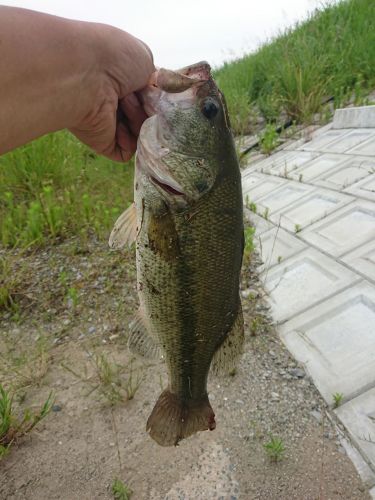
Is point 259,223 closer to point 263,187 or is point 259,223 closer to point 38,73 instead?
point 263,187

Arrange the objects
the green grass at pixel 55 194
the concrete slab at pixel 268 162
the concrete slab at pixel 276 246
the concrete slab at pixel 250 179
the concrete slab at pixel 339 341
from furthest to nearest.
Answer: the concrete slab at pixel 268 162
the concrete slab at pixel 250 179
the green grass at pixel 55 194
the concrete slab at pixel 276 246
the concrete slab at pixel 339 341

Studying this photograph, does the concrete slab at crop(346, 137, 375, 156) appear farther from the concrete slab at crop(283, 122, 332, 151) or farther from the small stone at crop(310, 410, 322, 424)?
the small stone at crop(310, 410, 322, 424)

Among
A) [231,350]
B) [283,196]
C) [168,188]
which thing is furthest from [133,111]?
[283,196]

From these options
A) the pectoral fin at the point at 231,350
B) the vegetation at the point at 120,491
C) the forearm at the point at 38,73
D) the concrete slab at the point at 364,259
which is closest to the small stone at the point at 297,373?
the concrete slab at the point at 364,259

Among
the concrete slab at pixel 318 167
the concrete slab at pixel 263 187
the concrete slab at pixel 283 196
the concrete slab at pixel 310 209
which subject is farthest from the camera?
the concrete slab at pixel 263 187

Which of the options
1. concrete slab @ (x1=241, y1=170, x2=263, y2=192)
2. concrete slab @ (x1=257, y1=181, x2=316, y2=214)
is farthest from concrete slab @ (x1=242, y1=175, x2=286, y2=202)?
concrete slab @ (x1=257, y1=181, x2=316, y2=214)

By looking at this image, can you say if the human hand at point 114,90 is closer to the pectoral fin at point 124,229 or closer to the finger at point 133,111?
the finger at point 133,111

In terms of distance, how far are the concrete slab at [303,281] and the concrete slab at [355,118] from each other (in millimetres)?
3334

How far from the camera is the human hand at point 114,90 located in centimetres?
174

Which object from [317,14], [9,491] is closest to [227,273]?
[9,491]

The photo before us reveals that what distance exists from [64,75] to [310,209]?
3.58 metres

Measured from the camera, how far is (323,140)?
679cm

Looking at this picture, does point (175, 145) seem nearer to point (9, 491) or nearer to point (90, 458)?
point (90, 458)

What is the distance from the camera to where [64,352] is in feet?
10.2
